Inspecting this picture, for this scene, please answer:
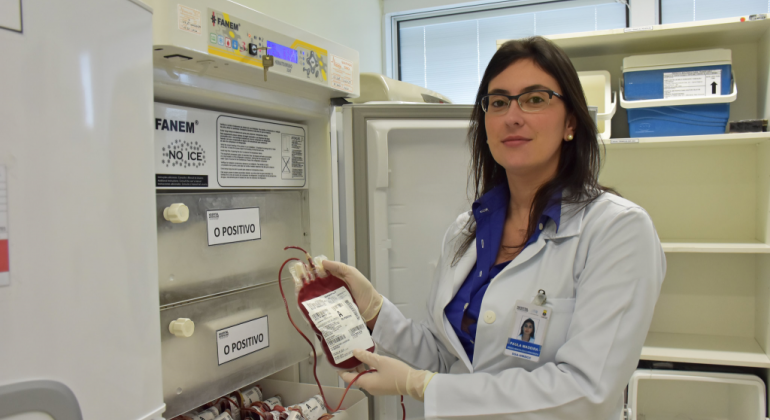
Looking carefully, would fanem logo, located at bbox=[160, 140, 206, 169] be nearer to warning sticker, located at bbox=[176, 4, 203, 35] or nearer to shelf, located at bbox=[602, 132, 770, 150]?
warning sticker, located at bbox=[176, 4, 203, 35]

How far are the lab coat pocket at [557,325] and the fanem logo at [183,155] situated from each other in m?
0.81

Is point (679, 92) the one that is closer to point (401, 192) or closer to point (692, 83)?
point (692, 83)

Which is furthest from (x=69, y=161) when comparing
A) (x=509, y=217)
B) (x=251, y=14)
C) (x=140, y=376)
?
(x=509, y=217)

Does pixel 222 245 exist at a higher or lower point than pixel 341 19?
lower

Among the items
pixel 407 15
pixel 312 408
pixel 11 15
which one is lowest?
pixel 312 408

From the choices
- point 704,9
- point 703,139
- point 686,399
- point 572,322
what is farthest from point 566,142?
point 704,9

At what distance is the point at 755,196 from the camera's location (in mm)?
2217

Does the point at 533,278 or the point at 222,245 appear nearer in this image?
the point at 533,278

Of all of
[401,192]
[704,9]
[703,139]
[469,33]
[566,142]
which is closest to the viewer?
[566,142]

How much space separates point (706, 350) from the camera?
6.81ft

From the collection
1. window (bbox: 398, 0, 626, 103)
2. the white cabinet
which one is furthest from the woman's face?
window (bbox: 398, 0, 626, 103)

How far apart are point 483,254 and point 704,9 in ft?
8.04

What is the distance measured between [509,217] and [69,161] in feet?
3.03

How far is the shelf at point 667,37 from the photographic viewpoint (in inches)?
77.6
